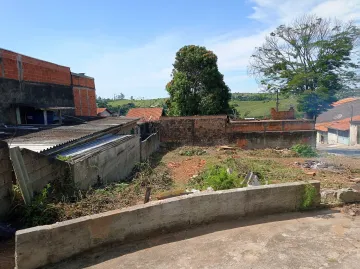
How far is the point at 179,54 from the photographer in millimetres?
22906

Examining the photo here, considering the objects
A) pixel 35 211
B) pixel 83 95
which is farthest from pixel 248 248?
pixel 83 95

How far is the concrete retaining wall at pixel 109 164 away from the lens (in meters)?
7.19

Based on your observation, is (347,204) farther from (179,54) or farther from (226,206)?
(179,54)

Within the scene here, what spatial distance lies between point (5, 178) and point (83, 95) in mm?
15163

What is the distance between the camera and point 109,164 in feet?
30.5

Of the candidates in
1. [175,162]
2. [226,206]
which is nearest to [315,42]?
[175,162]

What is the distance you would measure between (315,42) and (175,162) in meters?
20.8

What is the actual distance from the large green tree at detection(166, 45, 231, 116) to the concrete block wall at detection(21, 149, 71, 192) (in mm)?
16816

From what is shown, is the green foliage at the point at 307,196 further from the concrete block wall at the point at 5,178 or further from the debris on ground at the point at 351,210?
the concrete block wall at the point at 5,178

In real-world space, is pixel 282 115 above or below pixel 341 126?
above

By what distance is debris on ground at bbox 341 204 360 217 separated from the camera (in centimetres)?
461

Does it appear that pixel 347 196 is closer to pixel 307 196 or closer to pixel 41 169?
pixel 307 196

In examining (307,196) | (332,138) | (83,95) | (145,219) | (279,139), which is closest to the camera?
(145,219)

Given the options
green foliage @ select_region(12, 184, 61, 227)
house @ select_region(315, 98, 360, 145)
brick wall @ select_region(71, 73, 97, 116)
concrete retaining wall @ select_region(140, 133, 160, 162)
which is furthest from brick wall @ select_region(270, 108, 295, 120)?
green foliage @ select_region(12, 184, 61, 227)
